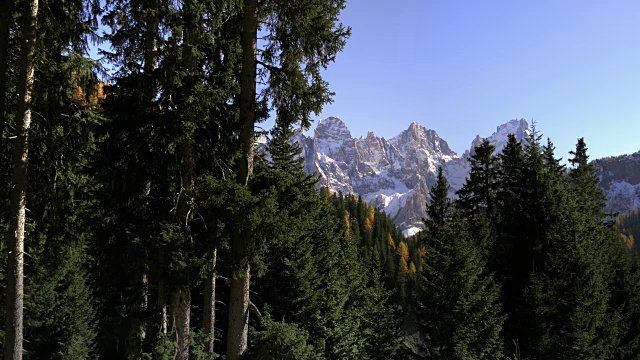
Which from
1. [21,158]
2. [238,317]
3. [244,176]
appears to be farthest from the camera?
[244,176]

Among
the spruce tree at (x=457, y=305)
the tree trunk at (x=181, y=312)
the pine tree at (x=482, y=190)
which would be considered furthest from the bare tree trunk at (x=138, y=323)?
the pine tree at (x=482, y=190)

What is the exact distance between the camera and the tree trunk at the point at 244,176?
27.5 feet

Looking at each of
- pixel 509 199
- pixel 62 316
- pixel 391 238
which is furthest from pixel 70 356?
pixel 391 238

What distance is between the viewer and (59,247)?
11086 mm

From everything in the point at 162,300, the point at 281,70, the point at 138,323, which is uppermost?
the point at 281,70

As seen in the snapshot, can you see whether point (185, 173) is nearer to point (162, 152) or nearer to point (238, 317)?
point (162, 152)

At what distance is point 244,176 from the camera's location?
8844 millimetres

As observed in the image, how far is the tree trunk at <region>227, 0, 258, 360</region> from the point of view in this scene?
330 inches

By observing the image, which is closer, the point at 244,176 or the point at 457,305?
the point at 244,176

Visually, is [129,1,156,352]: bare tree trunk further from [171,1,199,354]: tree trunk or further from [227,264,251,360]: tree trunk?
[227,264,251,360]: tree trunk

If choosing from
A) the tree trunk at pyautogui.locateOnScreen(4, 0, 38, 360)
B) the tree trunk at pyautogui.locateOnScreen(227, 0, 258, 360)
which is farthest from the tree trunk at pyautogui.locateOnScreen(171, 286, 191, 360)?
the tree trunk at pyautogui.locateOnScreen(4, 0, 38, 360)

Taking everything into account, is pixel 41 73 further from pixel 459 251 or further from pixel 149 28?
pixel 459 251

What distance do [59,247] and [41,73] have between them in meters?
4.62

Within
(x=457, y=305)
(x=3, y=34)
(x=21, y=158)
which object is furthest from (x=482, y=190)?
(x=3, y=34)
